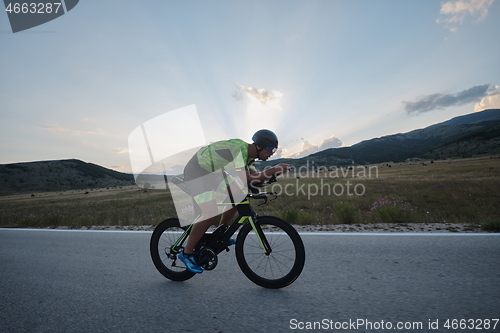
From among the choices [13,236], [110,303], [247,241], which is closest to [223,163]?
[247,241]

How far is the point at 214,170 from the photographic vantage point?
3107 mm

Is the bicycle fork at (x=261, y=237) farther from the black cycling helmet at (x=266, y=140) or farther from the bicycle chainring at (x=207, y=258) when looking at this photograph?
the black cycling helmet at (x=266, y=140)

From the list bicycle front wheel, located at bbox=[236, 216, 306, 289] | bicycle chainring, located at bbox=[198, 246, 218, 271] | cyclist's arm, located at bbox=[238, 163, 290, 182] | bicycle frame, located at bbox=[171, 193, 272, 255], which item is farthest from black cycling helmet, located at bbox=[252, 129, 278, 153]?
bicycle chainring, located at bbox=[198, 246, 218, 271]

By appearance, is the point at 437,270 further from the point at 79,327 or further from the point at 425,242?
the point at 79,327

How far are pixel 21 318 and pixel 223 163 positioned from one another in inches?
98.7

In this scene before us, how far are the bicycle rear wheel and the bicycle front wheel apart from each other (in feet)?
2.97

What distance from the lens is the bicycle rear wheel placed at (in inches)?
134

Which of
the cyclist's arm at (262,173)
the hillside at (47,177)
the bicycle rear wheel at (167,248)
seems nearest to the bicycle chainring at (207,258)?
the bicycle rear wheel at (167,248)

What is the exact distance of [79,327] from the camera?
2.29m

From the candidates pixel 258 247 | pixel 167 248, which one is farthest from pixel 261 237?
pixel 167 248

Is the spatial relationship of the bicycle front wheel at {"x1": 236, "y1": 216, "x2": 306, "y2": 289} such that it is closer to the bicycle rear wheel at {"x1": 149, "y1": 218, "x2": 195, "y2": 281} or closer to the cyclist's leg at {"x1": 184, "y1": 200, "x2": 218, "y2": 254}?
the cyclist's leg at {"x1": 184, "y1": 200, "x2": 218, "y2": 254}

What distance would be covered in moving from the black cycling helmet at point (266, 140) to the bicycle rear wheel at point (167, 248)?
4.99 ft

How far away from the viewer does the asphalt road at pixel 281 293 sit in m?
2.21

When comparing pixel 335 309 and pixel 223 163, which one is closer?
pixel 335 309
